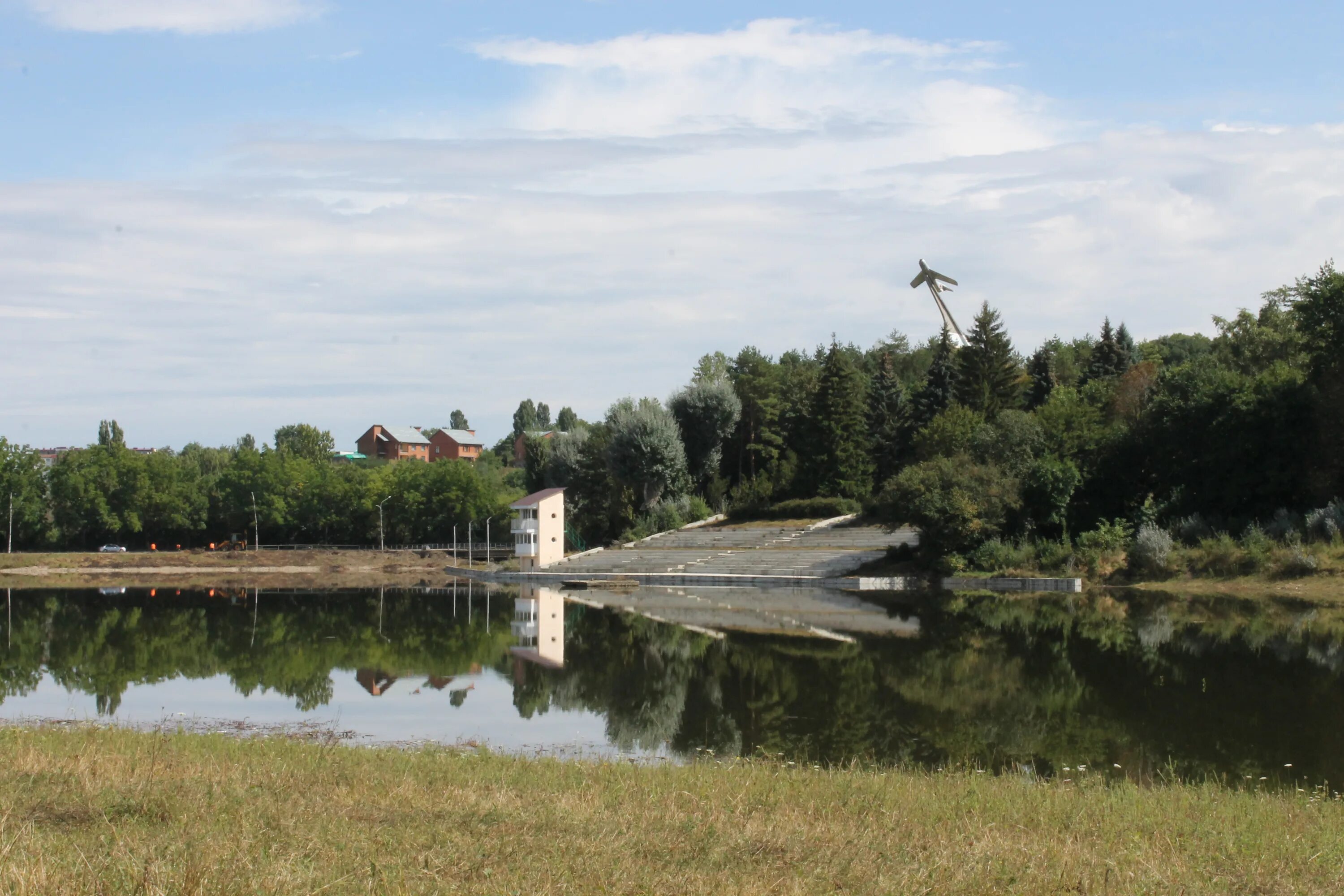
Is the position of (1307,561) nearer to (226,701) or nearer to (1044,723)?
(1044,723)

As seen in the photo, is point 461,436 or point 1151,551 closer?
point 1151,551

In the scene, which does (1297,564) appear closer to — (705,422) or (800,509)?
(800,509)

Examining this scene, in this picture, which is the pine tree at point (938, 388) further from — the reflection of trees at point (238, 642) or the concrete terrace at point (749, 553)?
the reflection of trees at point (238, 642)

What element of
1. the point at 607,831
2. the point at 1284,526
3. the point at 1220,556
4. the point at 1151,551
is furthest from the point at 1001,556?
the point at 607,831

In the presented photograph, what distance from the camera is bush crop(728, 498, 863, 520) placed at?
182 feet

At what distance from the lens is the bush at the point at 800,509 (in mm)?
55500

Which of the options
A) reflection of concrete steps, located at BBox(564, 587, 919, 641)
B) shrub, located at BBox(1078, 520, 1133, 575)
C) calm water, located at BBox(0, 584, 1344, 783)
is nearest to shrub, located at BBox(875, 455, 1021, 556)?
shrub, located at BBox(1078, 520, 1133, 575)

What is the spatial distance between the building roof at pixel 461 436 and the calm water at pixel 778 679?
356ft

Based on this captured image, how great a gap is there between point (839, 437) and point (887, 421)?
11.6 ft

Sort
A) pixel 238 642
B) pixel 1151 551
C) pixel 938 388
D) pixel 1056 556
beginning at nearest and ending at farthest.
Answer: pixel 238 642
pixel 1151 551
pixel 1056 556
pixel 938 388

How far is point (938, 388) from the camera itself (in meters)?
57.8

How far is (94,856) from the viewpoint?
5.92 m

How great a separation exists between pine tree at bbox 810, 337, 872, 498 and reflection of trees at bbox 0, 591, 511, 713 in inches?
923

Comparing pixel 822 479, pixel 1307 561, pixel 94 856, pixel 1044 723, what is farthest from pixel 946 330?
pixel 94 856
